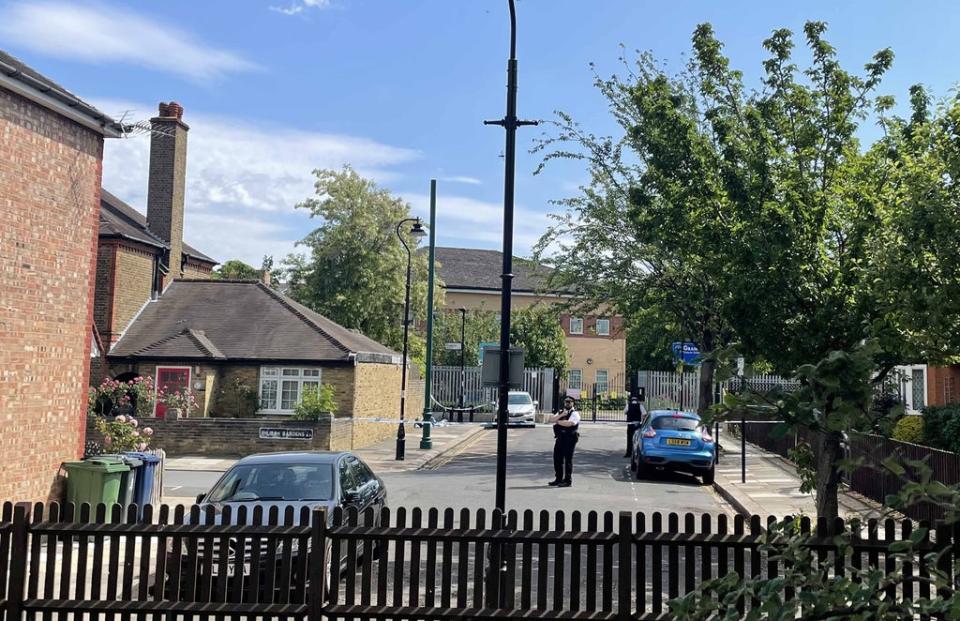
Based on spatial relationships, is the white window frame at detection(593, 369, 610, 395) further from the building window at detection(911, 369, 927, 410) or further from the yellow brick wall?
the yellow brick wall

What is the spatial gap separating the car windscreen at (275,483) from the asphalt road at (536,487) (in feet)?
17.6

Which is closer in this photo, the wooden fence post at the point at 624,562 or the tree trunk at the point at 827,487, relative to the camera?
the wooden fence post at the point at 624,562

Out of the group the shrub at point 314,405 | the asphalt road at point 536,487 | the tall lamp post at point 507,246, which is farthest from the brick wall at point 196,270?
the tall lamp post at point 507,246

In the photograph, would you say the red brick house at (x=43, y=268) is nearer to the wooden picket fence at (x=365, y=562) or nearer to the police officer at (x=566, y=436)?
the wooden picket fence at (x=365, y=562)

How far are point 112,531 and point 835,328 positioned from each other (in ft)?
25.4

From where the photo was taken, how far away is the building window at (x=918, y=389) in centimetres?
2512

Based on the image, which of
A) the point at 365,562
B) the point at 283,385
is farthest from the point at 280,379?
the point at 365,562

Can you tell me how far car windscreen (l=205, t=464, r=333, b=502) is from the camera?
9.59 meters

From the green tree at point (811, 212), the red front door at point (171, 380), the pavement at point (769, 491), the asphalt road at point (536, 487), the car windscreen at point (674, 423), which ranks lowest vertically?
the asphalt road at point (536, 487)

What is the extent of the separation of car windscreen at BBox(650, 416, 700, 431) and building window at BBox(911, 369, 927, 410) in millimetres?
9107

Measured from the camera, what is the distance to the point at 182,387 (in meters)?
27.2

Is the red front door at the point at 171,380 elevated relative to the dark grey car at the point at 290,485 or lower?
elevated

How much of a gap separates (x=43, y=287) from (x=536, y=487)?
9947 mm

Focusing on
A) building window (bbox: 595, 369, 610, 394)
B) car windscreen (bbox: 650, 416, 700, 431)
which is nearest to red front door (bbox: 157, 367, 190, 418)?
car windscreen (bbox: 650, 416, 700, 431)
